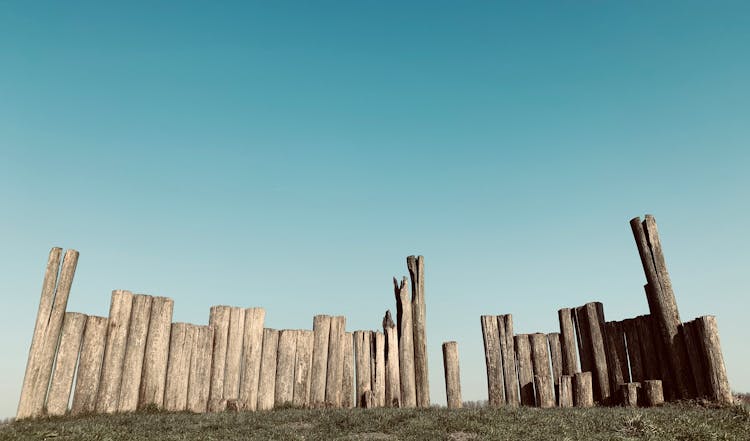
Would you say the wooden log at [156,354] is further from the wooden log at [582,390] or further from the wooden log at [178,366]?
the wooden log at [582,390]

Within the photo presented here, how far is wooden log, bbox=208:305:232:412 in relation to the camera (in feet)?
45.6

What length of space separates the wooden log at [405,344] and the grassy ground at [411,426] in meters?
3.27

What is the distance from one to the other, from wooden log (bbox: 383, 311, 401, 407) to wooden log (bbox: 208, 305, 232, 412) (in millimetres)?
4140

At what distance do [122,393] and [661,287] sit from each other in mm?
12969

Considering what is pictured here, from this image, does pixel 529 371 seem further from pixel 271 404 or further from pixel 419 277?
pixel 271 404

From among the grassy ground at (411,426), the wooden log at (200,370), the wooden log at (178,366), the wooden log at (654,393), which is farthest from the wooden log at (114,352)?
the wooden log at (654,393)

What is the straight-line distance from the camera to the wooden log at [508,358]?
1514 cm

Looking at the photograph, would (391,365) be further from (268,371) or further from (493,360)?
(268,371)

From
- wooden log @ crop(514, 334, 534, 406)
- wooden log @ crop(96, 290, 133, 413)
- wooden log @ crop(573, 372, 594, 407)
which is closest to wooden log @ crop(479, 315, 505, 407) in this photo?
wooden log @ crop(514, 334, 534, 406)

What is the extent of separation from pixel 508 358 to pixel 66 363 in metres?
10.6

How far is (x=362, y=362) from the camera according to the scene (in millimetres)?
15359

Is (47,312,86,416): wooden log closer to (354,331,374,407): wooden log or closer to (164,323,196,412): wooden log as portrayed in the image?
(164,323,196,412): wooden log

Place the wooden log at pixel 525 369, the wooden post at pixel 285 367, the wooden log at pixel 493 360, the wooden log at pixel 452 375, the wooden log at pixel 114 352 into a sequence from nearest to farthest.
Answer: the wooden log at pixel 114 352 → the wooden post at pixel 285 367 → the wooden log at pixel 525 369 → the wooden log at pixel 493 360 → the wooden log at pixel 452 375

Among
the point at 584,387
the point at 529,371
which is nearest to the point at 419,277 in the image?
the point at 529,371
